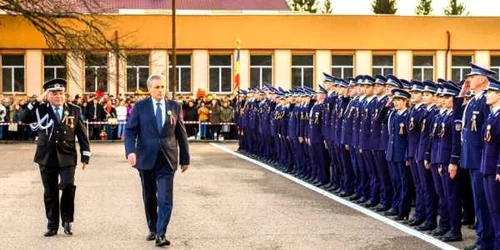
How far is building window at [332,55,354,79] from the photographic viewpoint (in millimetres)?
50250

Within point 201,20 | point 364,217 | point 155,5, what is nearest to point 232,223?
point 364,217

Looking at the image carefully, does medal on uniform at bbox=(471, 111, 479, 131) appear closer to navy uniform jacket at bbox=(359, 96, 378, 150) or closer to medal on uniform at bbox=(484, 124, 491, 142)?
medal on uniform at bbox=(484, 124, 491, 142)


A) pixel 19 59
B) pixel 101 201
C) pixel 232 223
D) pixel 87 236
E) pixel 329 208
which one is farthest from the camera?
pixel 19 59

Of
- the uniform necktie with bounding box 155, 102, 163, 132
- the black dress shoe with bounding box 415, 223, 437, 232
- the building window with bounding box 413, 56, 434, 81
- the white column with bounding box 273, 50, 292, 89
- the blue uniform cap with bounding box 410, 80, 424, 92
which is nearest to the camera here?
the uniform necktie with bounding box 155, 102, 163, 132

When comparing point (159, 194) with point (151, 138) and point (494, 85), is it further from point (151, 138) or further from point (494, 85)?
point (494, 85)

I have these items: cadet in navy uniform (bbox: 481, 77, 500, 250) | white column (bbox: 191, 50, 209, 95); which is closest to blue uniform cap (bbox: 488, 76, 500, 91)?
cadet in navy uniform (bbox: 481, 77, 500, 250)

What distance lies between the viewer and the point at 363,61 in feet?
165

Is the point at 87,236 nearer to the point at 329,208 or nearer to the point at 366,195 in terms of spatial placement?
the point at 329,208

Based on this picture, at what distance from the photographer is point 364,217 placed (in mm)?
12828

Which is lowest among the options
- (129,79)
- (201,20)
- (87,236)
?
(87,236)

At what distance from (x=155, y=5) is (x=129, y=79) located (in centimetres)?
1083

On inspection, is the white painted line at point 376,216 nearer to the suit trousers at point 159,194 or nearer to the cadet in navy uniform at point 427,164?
the cadet in navy uniform at point 427,164

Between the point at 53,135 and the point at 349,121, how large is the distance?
544 cm

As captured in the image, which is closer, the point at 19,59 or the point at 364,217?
the point at 364,217
